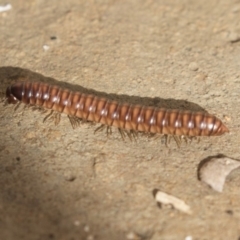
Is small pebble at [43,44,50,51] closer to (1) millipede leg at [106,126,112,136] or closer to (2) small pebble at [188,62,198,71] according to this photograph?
(1) millipede leg at [106,126,112,136]

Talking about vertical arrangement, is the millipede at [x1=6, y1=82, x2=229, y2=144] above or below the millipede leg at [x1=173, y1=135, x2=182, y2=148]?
above

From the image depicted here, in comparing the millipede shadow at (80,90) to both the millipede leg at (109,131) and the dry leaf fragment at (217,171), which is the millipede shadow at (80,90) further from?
the dry leaf fragment at (217,171)

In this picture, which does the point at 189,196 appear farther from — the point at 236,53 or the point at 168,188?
the point at 236,53

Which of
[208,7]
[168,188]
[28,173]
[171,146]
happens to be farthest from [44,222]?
[208,7]

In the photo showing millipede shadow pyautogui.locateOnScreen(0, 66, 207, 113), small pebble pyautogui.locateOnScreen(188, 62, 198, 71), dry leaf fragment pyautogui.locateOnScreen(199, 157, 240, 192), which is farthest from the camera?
small pebble pyautogui.locateOnScreen(188, 62, 198, 71)

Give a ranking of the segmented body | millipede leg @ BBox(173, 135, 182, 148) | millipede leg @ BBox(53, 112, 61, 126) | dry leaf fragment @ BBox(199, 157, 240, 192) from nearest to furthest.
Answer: dry leaf fragment @ BBox(199, 157, 240, 192)
the segmented body
millipede leg @ BBox(173, 135, 182, 148)
millipede leg @ BBox(53, 112, 61, 126)

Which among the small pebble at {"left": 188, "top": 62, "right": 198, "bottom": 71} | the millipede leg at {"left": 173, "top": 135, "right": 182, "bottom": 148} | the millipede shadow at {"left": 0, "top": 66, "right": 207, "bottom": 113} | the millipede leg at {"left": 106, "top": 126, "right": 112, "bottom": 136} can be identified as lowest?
the millipede leg at {"left": 173, "top": 135, "right": 182, "bottom": 148}

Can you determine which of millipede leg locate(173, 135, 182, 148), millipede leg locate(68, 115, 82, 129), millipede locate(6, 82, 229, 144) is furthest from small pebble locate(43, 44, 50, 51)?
millipede leg locate(173, 135, 182, 148)

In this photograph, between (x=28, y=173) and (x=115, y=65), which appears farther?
(x=115, y=65)
